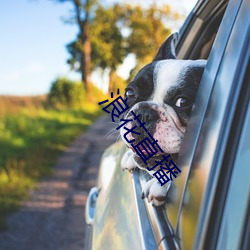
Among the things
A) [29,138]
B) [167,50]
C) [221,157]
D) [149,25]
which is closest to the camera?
[221,157]

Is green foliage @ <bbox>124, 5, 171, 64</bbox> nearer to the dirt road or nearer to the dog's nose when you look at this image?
the dirt road

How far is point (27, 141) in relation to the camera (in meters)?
9.22

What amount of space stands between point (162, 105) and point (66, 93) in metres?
18.7

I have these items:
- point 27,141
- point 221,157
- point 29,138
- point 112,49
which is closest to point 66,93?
point 29,138

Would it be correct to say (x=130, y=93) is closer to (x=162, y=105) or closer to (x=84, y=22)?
(x=162, y=105)

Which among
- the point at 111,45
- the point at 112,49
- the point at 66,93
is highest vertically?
the point at 112,49

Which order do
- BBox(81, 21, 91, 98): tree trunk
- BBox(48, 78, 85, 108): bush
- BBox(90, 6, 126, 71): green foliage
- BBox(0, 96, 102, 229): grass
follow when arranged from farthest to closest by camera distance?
BBox(48, 78, 85, 108): bush < BBox(81, 21, 91, 98): tree trunk < BBox(0, 96, 102, 229): grass < BBox(90, 6, 126, 71): green foliage

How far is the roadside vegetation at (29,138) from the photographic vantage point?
235 inches

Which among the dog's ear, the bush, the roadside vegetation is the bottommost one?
the bush

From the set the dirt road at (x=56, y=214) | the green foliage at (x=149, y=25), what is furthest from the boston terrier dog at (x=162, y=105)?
the green foliage at (x=149, y=25)

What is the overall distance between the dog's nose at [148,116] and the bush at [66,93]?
17.3 metres

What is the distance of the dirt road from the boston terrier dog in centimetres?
148

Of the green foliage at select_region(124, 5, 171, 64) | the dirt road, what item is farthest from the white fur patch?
the green foliage at select_region(124, 5, 171, 64)

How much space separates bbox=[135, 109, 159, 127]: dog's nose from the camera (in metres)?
1.42
